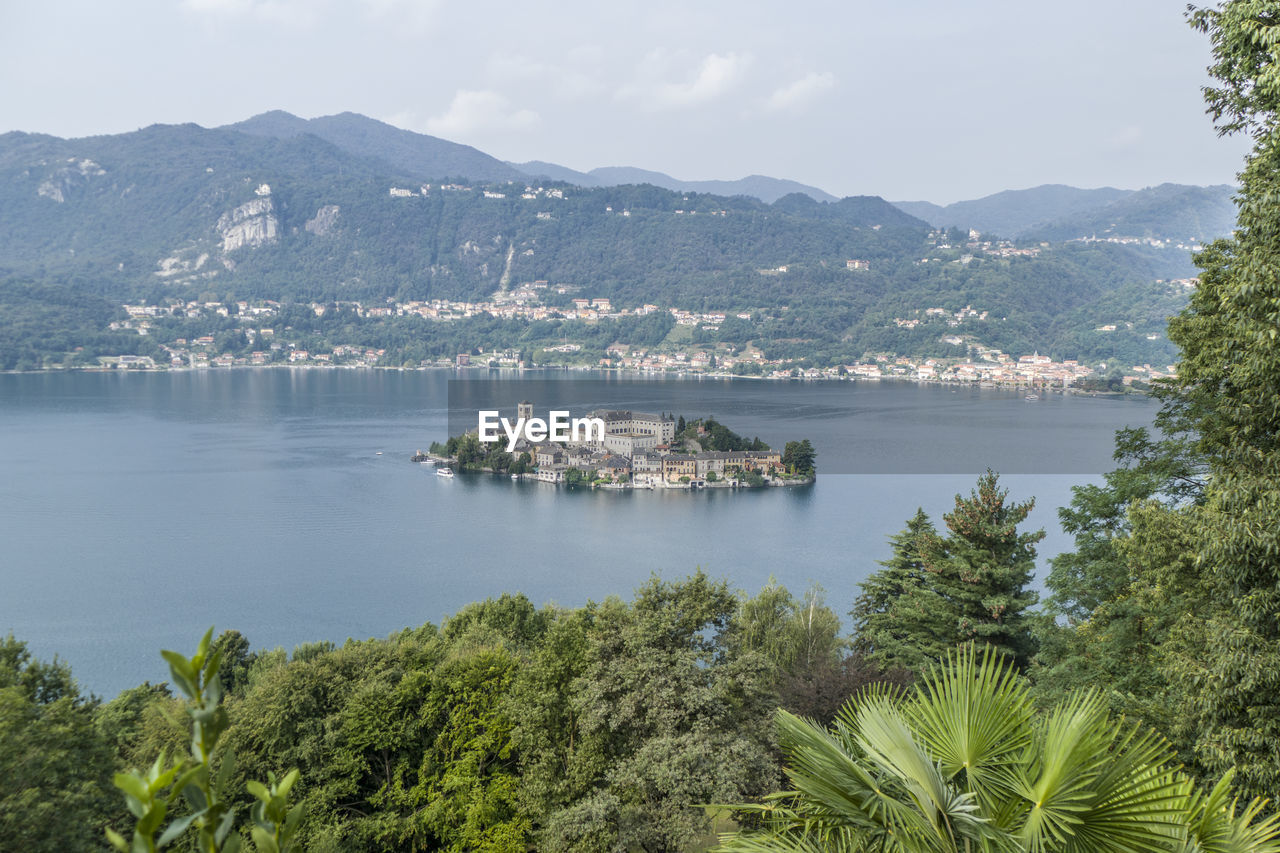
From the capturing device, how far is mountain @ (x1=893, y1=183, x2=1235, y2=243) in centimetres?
10325

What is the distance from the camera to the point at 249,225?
320 feet

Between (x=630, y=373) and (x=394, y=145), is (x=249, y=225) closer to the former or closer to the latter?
(x=630, y=373)

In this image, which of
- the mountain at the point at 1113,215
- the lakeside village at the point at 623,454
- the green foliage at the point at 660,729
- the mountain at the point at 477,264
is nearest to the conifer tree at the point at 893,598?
the green foliage at the point at 660,729

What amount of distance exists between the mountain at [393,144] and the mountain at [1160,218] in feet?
358

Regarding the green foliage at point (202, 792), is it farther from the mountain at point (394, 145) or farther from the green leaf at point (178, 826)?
the mountain at point (394, 145)

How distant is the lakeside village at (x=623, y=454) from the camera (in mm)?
29906

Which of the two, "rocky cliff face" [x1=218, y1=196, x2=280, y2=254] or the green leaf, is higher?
"rocky cliff face" [x1=218, y1=196, x2=280, y2=254]

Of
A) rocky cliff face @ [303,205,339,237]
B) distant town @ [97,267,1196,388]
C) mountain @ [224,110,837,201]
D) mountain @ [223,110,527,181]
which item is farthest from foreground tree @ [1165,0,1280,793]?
mountain @ [223,110,527,181]

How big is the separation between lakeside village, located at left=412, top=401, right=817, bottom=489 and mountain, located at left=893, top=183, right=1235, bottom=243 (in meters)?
59.9

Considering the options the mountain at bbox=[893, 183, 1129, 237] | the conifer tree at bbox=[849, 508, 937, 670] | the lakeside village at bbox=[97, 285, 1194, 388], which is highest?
the mountain at bbox=[893, 183, 1129, 237]

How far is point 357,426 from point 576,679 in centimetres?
3577

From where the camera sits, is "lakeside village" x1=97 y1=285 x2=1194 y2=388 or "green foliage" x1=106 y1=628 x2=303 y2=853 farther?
"lakeside village" x1=97 y1=285 x2=1194 y2=388

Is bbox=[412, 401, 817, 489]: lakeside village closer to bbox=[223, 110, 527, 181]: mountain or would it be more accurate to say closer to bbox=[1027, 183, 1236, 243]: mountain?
bbox=[1027, 183, 1236, 243]: mountain

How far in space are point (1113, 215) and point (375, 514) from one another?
407 feet
